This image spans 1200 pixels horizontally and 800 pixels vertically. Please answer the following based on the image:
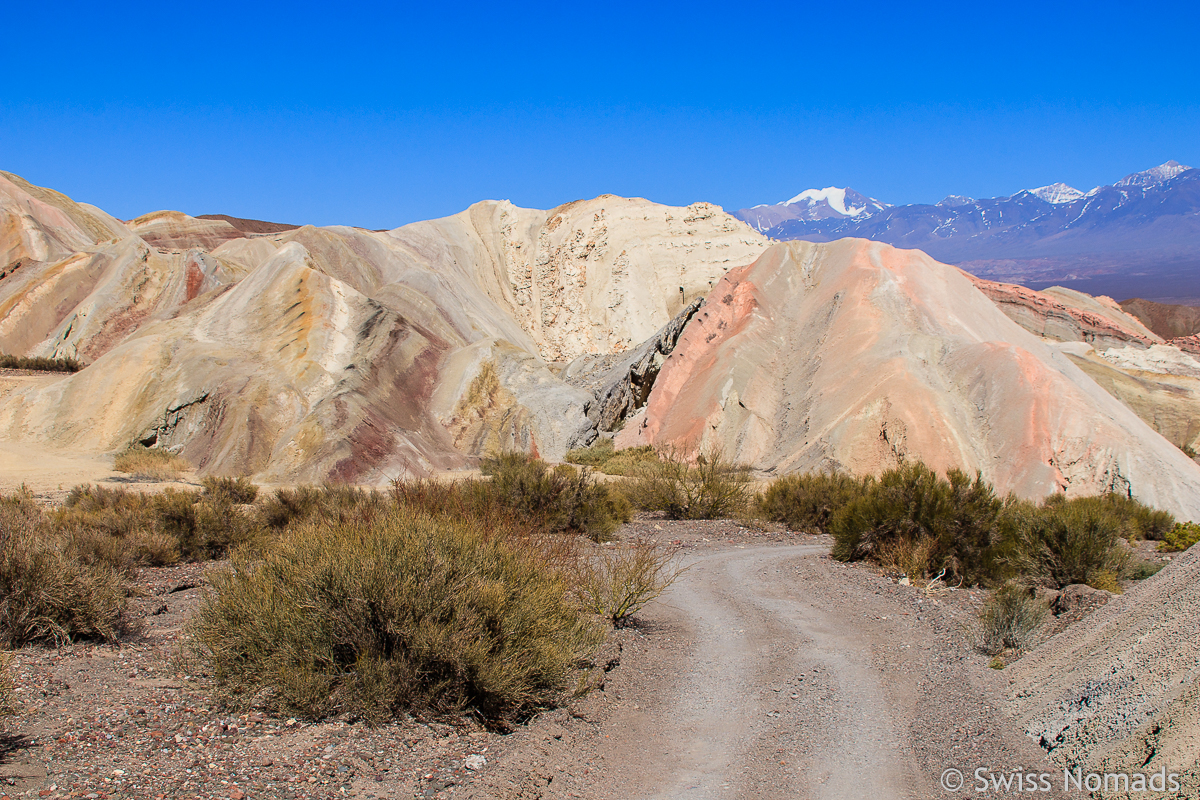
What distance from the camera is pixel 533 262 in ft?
208

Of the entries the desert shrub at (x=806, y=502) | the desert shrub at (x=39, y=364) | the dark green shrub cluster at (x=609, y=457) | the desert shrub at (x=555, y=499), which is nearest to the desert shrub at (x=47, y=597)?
the desert shrub at (x=555, y=499)

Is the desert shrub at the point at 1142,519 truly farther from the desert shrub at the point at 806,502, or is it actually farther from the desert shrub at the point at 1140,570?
the desert shrub at the point at 1140,570

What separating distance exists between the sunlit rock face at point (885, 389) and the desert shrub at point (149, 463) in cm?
1514

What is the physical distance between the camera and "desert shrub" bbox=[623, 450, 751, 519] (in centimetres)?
1761

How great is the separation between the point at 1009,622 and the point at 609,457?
20677 millimetres

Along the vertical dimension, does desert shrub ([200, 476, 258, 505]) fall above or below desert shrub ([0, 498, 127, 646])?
below

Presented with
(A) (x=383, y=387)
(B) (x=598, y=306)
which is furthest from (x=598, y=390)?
(B) (x=598, y=306)

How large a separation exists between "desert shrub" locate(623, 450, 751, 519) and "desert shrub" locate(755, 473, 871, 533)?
0.63 metres

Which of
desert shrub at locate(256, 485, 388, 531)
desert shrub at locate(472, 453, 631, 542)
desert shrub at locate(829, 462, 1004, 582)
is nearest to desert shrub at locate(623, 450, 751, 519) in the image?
desert shrub at locate(472, 453, 631, 542)

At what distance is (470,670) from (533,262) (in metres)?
59.1

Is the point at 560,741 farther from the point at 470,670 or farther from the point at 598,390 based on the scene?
the point at 598,390

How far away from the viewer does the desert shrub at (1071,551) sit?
10.3m

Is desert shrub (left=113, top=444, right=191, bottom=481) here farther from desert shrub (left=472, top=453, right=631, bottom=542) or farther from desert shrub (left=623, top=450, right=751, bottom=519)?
desert shrub (left=623, top=450, right=751, bottom=519)

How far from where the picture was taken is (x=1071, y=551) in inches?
411
